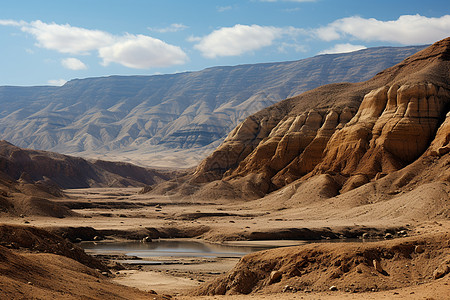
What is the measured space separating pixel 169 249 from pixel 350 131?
51153mm

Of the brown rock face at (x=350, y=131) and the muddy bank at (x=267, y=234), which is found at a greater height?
the brown rock face at (x=350, y=131)

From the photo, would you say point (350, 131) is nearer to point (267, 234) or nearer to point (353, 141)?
point (353, 141)

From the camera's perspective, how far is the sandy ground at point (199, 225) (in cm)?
2248

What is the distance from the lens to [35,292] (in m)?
18.3

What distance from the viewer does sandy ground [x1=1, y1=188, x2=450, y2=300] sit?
2248cm

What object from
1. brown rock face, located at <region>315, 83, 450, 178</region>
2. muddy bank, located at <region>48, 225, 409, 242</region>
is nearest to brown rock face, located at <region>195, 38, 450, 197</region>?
brown rock face, located at <region>315, 83, 450, 178</region>

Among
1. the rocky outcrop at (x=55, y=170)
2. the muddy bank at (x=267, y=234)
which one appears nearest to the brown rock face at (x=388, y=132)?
the muddy bank at (x=267, y=234)

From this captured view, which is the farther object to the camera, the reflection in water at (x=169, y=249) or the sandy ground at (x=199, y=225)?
the reflection in water at (x=169, y=249)

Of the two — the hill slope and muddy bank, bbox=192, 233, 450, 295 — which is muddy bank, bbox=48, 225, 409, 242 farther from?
muddy bank, bbox=192, 233, 450, 295

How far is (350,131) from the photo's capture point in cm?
9525

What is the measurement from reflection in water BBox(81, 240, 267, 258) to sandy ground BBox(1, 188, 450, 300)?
3605 mm

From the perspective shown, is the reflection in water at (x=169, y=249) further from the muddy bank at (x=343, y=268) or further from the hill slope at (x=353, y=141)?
the hill slope at (x=353, y=141)

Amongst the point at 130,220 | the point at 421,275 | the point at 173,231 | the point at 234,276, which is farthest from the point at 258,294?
the point at 130,220

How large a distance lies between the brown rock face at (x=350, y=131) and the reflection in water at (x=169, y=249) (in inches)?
1414
